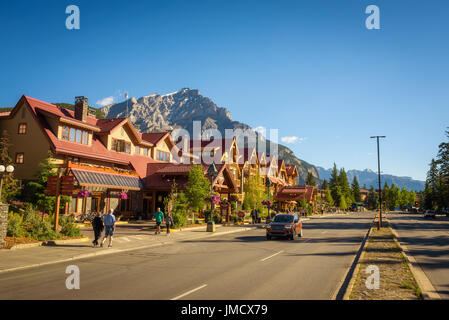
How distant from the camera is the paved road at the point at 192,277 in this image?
8.20 metres

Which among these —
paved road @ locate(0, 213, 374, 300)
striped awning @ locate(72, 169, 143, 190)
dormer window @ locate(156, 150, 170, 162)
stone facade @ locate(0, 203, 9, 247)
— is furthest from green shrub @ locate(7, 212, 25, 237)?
dormer window @ locate(156, 150, 170, 162)

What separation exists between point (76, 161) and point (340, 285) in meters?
28.2

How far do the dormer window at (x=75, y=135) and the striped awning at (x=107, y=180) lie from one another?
4.35 m

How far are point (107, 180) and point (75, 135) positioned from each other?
228 inches

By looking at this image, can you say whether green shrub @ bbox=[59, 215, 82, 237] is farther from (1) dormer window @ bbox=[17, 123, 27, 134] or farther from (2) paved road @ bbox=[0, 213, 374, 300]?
(1) dormer window @ bbox=[17, 123, 27, 134]

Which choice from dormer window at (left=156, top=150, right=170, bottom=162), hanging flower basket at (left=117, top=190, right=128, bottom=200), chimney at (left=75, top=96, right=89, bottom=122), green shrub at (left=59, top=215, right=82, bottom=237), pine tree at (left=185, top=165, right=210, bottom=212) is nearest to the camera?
green shrub at (left=59, top=215, right=82, bottom=237)

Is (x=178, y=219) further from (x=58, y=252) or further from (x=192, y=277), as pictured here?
(x=192, y=277)

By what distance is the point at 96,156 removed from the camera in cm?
3188

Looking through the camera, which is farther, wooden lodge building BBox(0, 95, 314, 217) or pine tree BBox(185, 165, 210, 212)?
pine tree BBox(185, 165, 210, 212)

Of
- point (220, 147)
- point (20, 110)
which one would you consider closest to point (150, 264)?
point (20, 110)

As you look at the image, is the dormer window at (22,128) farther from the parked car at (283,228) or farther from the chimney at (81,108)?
the parked car at (283,228)

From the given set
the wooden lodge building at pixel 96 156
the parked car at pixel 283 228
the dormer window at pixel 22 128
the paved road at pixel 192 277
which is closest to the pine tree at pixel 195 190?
the wooden lodge building at pixel 96 156

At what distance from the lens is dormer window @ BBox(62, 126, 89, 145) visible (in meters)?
Answer: 31.1
